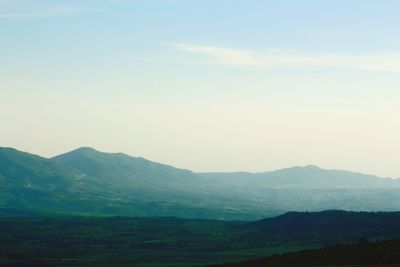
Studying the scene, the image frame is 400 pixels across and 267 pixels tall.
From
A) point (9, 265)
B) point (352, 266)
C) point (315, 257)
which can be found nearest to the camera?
point (352, 266)

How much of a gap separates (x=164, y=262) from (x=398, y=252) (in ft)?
338

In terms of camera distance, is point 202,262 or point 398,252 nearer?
point 398,252

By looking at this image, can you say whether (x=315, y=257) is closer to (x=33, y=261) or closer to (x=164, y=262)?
(x=164, y=262)

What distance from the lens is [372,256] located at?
10600cm

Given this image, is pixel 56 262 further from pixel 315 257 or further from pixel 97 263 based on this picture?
pixel 315 257

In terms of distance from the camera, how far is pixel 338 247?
121 m

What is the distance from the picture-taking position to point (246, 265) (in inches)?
4628

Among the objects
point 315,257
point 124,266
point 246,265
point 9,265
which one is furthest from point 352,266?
point 9,265

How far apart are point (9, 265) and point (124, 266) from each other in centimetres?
3020

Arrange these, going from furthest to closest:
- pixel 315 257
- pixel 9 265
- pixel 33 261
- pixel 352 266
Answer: pixel 33 261 < pixel 9 265 < pixel 315 257 < pixel 352 266

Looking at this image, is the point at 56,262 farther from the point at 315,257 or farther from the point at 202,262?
the point at 315,257

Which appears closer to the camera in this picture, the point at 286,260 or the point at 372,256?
the point at 372,256

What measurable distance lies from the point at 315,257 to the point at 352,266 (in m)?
15.5

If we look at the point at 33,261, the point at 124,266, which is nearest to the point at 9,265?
the point at 33,261
